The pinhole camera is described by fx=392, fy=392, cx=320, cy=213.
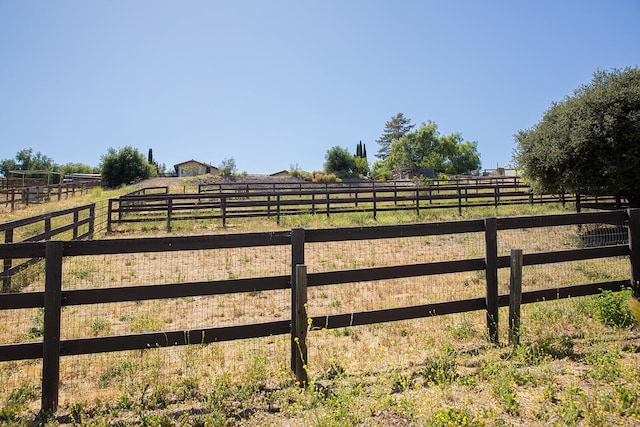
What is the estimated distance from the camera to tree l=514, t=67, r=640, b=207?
11773 mm

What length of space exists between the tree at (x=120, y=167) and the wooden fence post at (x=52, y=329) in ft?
159

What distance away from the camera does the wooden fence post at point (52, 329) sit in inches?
133

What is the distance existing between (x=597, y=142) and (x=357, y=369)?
39.5 feet

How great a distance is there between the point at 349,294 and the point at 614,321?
3597 millimetres

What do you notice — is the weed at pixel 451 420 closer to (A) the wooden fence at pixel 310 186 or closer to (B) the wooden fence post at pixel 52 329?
(B) the wooden fence post at pixel 52 329

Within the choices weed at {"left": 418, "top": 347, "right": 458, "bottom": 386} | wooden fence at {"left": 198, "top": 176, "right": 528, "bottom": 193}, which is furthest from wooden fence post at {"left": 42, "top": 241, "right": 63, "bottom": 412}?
wooden fence at {"left": 198, "top": 176, "right": 528, "bottom": 193}

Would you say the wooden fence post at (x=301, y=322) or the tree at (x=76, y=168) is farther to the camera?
the tree at (x=76, y=168)

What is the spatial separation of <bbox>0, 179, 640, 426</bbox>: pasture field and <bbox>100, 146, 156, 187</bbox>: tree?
45931 millimetres

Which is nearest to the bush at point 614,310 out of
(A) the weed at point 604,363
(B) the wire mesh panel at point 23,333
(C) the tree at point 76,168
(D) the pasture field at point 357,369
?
(D) the pasture field at point 357,369

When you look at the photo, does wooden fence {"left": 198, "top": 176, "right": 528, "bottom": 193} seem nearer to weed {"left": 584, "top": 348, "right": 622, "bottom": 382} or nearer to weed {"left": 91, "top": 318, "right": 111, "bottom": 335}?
weed {"left": 91, "top": 318, "right": 111, "bottom": 335}

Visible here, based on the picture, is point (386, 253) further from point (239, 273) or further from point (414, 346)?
point (414, 346)

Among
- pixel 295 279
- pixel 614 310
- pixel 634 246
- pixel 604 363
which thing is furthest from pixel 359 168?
pixel 295 279

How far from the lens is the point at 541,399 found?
315 centimetres

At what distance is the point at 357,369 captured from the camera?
3.86 m
